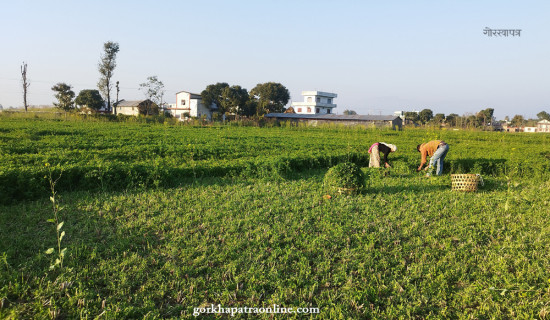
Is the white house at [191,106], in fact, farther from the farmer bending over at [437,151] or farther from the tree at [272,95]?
the farmer bending over at [437,151]

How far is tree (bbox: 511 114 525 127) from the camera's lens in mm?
54141

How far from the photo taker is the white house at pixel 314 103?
2768 inches

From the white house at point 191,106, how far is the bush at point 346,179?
50545 millimetres

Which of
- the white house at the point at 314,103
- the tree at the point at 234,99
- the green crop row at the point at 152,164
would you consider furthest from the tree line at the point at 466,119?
the green crop row at the point at 152,164

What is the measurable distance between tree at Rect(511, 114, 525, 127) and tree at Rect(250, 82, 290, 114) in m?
39.2

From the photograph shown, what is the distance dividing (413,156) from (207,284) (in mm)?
10521

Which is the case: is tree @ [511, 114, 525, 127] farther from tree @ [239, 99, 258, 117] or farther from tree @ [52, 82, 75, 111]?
tree @ [52, 82, 75, 111]

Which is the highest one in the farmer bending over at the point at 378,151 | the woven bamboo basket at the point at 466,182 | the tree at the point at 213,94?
the tree at the point at 213,94

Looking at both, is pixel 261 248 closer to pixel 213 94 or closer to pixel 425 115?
pixel 213 94

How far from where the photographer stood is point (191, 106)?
56.5 meters

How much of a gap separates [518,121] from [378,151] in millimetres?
58054

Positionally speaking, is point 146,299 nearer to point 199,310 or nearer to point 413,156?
point 199,310

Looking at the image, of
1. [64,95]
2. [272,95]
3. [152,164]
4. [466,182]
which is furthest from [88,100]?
[466,182]

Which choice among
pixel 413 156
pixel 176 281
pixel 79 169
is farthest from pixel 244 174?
pixel 413 156
